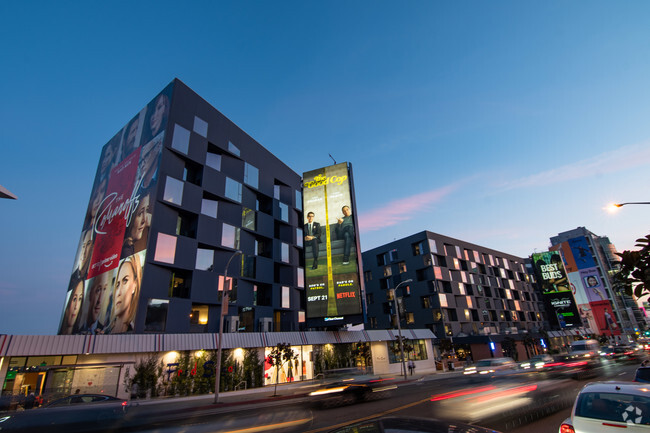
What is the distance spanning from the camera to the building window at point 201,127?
134 ft

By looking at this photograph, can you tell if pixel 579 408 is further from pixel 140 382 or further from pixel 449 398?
pixel 140 382

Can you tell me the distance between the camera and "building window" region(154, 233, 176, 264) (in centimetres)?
3268

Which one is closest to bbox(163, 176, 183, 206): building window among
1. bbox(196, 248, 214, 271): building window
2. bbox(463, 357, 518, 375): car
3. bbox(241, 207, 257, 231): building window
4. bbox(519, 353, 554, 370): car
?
bbox(196, 248, 214, 271): building window

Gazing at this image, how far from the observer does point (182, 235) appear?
36812 mm

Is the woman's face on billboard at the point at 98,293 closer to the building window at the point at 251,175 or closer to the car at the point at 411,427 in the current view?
the building window at the point at 251,175

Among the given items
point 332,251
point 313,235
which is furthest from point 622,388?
point 313,235

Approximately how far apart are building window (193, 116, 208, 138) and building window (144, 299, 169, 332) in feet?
69.7

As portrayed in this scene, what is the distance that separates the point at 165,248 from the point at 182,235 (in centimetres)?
363

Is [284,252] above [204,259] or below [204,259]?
above

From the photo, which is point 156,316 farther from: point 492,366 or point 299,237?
point 492,366

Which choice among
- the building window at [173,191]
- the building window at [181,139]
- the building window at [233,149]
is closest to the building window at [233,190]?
the building window at [233,149]

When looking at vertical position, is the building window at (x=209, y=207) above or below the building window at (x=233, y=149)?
below

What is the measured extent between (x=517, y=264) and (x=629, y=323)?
9605 cm

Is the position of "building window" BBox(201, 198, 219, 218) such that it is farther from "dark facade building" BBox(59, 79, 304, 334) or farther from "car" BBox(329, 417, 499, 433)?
"car" BBox(329, 417, 499, 433)
